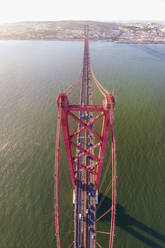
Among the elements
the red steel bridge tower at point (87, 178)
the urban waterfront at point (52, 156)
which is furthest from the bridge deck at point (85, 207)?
the urban waterfront at point (52, 156)

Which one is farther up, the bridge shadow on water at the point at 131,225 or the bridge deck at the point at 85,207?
the bridge deck at the point at 85,207

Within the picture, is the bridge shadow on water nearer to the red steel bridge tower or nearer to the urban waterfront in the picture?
the urban waterfront

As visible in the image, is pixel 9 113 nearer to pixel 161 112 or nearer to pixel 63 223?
pixel 63 223

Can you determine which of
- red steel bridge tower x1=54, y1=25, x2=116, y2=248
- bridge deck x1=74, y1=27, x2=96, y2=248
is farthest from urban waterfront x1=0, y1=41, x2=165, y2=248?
bridge deck x1=74, y1=27, x2=96, y2=248

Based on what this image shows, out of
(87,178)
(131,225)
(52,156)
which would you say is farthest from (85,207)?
(52,156)

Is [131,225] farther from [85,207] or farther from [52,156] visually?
[52,156]

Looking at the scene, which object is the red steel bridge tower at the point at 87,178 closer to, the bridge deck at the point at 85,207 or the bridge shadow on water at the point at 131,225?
the bridge deck at the point at 85,207
